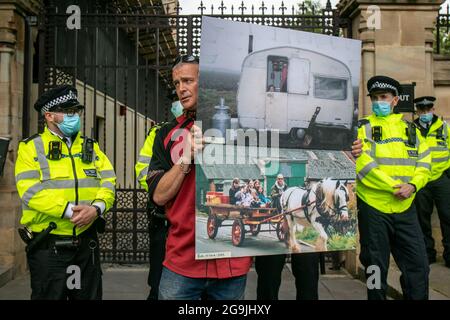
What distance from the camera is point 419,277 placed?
3.82 metres

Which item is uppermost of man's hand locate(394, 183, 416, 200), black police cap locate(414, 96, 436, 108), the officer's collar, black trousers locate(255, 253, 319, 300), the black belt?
black police cap locate(414, 96, 436, 108)

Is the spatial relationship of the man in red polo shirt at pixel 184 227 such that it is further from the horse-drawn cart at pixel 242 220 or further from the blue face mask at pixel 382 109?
the blue face mask at pixel 382 109

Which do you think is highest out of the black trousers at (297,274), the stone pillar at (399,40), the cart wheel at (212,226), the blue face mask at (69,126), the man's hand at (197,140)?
the stone pillar at (399,40)

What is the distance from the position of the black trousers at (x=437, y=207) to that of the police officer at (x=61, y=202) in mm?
4331

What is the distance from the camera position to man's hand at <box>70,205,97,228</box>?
3.29 m

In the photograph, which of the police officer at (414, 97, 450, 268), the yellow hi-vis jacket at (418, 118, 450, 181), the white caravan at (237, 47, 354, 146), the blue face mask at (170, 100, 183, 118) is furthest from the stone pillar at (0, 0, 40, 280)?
the yellow hi-vis jacket at (418, 118, 450, 181)

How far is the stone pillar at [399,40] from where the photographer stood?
19.6 feet

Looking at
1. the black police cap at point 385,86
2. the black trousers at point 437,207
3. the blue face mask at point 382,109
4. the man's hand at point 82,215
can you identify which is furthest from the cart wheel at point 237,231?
the black trousers at point 437,207

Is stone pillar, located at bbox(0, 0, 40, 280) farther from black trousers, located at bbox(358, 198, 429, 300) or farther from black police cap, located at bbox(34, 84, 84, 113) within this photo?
black trousers, located at bbox(358, 198, 429, 300)

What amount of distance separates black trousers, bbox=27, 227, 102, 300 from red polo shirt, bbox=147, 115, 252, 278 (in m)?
1.27

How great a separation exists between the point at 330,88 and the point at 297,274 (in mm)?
1552

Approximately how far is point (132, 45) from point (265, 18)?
10265mm
